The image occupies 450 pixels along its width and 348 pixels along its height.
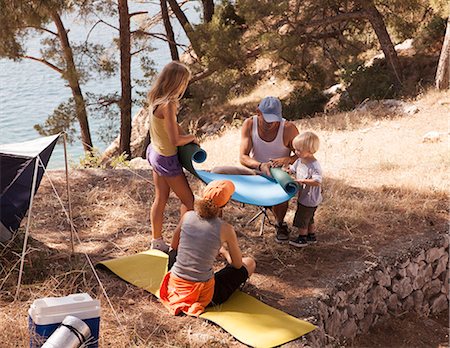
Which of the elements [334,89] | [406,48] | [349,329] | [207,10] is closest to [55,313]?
[349,329]

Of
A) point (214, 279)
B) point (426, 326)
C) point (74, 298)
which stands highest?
point (74, 298)

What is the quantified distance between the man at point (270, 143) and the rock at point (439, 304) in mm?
1309

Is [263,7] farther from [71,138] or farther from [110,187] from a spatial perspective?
[110,187]

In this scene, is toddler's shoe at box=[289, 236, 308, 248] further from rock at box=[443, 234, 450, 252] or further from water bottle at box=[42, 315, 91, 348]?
water bottle at box=[42, 315, 91, 348]

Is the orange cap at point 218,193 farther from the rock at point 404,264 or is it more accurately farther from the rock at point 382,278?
the rock at point 404,264

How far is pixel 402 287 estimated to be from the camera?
4.50 meters

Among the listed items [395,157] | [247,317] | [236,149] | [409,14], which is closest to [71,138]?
[236,149]

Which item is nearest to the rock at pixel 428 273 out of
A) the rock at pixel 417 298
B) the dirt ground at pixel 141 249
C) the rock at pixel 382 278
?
the rock at pixel 417 298

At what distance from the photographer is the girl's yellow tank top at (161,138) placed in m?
3.83

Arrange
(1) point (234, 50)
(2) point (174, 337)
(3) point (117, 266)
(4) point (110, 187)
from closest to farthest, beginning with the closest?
(2) point (174, 337), (3) point (117, 266), (4) point (110, 187), (1) point (234, 50)

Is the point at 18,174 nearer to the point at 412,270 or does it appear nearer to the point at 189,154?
the point at 189,154

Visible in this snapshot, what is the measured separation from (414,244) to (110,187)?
2.59m

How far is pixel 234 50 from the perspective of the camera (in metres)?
11.4

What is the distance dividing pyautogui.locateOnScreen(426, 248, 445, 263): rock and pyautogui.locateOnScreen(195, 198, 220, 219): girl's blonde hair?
2.03m
